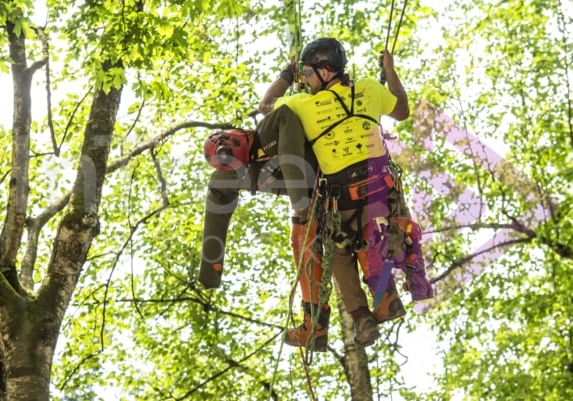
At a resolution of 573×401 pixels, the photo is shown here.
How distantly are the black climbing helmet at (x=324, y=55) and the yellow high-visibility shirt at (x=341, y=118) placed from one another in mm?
132

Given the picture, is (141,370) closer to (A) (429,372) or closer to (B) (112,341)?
(B) (112,341)

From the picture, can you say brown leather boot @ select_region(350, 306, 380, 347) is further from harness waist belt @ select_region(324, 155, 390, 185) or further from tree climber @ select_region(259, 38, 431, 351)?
harness waist belt @ select_region(324, 155, 390, 185)

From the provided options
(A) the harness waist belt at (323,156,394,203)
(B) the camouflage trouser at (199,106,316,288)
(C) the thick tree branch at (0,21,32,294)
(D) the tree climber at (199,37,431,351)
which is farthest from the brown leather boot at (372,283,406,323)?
(C) the thick tree branch at (0,21,32,294)

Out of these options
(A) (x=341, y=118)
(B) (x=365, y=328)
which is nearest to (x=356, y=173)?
(A) (x=341, y=118)

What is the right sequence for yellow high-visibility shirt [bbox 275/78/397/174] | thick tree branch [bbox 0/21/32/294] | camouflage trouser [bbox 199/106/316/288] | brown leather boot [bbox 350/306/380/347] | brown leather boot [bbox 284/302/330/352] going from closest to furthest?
camouflage trouser [bbox 199/106/316/288], yellow high-visibility shirt [bbox 275/78/397/174], brown leather boot [bbox 350/306/380/347], brown leather boot [bbox 284/302/330/352], thick tree branch [bbox 0/21/32/294]

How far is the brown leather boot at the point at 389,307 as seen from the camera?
4.84 m

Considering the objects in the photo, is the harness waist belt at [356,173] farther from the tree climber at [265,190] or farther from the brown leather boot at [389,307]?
the brown leather boot at [389,307]

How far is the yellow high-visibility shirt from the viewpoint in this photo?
4.67 metres

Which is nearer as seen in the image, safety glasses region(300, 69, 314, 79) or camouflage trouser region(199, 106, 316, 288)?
camouflage trouser region(199, 106, 316, 288)

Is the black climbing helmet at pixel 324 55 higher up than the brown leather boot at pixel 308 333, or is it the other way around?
the black climbing helmet at pixel 324 55

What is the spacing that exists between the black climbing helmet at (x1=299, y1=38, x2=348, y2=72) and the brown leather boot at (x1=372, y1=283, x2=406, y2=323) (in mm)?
1373

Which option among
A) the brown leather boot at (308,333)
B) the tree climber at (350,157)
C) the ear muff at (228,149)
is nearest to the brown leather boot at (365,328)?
the tree climber at (350,157)

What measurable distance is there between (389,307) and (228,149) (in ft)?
4.48

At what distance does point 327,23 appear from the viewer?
10859 millimetres
